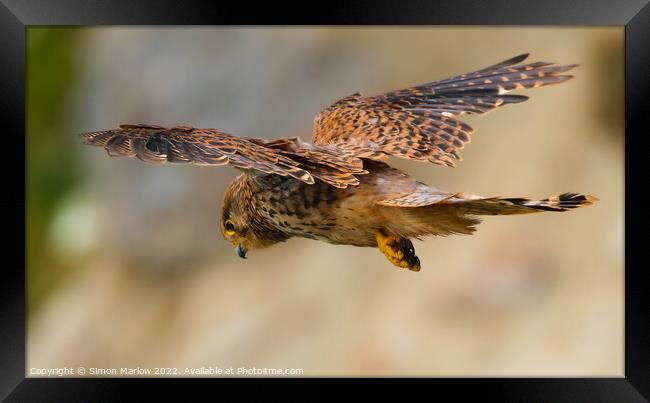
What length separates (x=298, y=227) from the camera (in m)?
4.08

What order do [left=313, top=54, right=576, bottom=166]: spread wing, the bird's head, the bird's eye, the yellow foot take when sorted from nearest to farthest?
the yellow foot
the bird's head
[left=313, top=54, right=576, bottom=166]: spread wing
the bird's eye

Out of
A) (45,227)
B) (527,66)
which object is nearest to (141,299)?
(45,227)

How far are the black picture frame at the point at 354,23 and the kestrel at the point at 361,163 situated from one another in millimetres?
379

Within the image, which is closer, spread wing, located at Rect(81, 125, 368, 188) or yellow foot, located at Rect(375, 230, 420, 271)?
spread wing, located at Rect(81, 125, 368, 188)

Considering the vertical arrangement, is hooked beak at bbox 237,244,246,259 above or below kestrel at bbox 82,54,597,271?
below

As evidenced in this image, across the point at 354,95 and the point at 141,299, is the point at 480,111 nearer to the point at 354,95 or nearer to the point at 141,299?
the point at 354,95

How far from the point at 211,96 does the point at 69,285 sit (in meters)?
1.86

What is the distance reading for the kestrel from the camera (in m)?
3.49

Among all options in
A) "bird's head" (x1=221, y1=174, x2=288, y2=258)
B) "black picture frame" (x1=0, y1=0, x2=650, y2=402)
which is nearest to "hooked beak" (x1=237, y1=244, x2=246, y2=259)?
"bird's head" (x1=221, y1=174, x2=288, y2=258)

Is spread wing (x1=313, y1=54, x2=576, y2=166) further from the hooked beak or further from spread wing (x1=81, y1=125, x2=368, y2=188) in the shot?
the hooked beak

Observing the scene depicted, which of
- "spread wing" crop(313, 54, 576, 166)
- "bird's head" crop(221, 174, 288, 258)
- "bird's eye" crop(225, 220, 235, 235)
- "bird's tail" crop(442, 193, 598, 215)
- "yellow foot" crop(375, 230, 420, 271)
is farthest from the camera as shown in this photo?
"bird's eye" crop(225, 220, 235, 235)

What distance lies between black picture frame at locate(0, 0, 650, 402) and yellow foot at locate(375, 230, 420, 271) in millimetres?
782

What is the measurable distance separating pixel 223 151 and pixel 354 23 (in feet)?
3.61

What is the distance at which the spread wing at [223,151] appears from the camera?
3.43 meters
